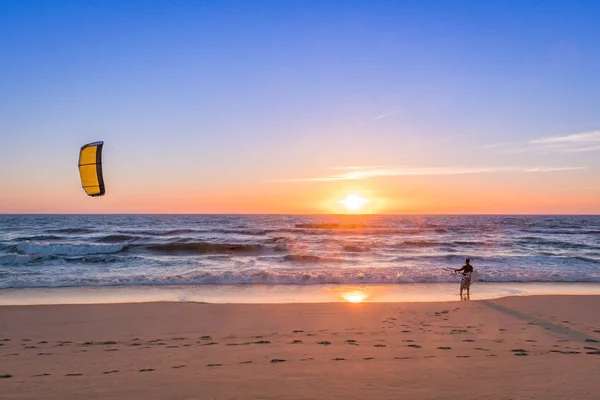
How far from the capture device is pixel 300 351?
21.9ft

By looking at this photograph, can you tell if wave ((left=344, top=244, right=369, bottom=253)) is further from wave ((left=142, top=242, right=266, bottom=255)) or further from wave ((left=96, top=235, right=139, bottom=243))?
wave ((left=96, top=235, right=139, bottom=243))

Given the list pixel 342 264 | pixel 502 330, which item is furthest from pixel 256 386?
pixel 342 264

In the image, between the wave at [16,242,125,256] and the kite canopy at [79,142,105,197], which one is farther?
the wave at [16,242,125,256]

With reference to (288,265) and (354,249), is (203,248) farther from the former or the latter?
(288,265)

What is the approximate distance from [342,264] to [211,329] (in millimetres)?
13922

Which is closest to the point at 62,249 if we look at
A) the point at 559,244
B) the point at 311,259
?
the point at 311,259

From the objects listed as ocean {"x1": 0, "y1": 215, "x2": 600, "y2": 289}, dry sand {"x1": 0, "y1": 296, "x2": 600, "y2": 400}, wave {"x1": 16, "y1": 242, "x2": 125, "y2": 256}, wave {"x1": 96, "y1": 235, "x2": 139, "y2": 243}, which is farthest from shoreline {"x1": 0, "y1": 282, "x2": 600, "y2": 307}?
wave {"x1": 96, "y1": 235, "x2": 139, "y2": 243}

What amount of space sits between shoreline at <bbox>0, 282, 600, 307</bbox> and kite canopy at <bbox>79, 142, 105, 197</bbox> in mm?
5292

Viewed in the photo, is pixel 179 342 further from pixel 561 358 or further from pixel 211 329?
pixel 561 358

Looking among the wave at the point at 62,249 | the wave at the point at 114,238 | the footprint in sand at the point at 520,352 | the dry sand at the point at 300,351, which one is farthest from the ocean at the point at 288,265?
the footprint in sand at the point at 520,352

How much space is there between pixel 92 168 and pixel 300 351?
14.1 ft

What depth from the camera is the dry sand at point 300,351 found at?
16.6 ft

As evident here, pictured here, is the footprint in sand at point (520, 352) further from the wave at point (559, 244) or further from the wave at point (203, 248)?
the wave at point (559, 244)

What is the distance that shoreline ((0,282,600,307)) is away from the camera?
12.0 m
